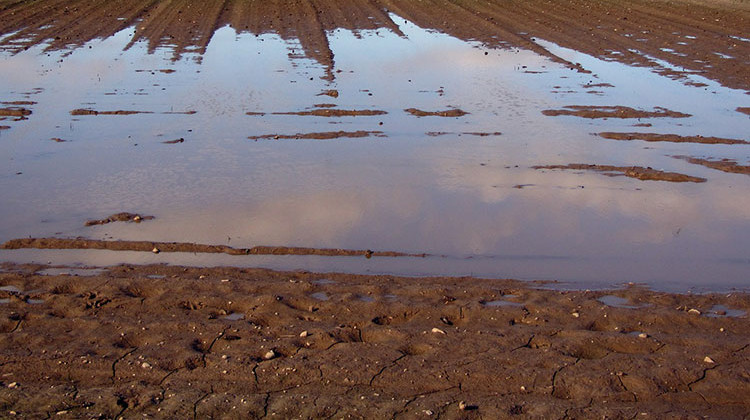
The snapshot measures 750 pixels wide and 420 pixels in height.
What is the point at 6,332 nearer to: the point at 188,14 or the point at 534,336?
the point at 534,336

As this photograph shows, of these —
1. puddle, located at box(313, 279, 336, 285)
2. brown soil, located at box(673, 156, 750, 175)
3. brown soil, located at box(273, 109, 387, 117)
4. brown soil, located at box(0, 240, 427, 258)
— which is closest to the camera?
puddle, located at box(313, 279, 336, 285)

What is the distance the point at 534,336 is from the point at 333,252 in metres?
2.84

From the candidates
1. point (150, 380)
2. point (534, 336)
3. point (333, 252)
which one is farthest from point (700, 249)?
point (150, 380)

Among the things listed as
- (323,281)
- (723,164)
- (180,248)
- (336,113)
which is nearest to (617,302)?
(323,281)

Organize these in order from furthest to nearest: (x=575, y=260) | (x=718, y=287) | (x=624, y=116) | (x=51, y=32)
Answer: (x=51, y=32) < (x=624, y=116) < (x=575, y=260) < (x=718, y=287)

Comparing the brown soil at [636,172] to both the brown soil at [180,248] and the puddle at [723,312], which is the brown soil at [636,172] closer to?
the brown soil at [180,248]

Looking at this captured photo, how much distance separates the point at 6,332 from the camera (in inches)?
270

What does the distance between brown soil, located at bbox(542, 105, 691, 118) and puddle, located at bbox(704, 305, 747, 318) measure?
772 cm

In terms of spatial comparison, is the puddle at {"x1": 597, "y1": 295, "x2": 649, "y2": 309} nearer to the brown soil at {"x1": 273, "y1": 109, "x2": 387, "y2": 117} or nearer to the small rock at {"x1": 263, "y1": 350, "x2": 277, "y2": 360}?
the small rock at {"x1": 263, "y1": 350, "x2": 277, "y2": 360}

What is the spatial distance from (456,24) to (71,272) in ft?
64.8

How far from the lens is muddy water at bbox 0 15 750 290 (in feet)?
29.8

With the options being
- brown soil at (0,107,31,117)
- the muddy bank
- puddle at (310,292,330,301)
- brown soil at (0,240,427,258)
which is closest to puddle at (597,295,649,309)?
brown soil at (0,240,427,258)

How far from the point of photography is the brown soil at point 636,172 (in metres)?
11.4

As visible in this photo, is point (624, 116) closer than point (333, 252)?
No
